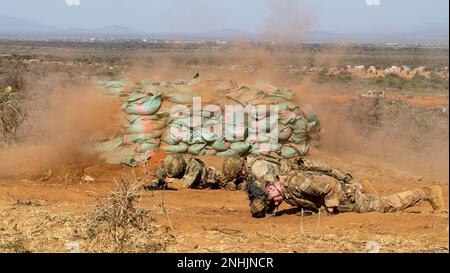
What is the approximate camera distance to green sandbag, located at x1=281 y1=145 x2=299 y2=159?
11023 mm

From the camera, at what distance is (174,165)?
8.30 m

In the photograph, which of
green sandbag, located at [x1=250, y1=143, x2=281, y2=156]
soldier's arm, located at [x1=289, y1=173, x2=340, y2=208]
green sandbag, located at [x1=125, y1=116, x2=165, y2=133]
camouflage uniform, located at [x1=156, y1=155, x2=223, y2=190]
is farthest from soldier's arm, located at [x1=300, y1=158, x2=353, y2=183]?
green sandbag, located at [x1=125, y1=116, x2=165, y2=133]

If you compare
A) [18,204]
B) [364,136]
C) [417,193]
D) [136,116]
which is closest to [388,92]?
[364,136]

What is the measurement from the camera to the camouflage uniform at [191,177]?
27.6 feet

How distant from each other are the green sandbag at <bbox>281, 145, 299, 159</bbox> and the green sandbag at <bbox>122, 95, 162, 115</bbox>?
7.57 ft

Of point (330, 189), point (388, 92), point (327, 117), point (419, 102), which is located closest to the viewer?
point (330, 189)

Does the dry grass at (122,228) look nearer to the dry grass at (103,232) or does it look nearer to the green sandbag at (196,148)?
the dry grass at (103,232)

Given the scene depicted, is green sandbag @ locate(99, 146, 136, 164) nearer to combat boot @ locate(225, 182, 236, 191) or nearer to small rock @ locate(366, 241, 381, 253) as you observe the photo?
combat boot @ locate(225, 182, 236, 191)

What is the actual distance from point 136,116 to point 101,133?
69 cm

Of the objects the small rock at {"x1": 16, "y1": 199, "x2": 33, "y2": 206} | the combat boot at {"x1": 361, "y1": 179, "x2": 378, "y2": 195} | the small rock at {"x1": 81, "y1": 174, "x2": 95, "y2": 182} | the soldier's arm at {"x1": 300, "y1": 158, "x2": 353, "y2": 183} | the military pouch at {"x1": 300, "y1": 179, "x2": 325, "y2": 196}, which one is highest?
the soldier's arm at {"x1": 300, "y1": 158, "x2": 353, "y2": 183}

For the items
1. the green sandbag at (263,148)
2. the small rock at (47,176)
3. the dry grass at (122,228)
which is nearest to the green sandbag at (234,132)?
the green sandbag at (263,148)

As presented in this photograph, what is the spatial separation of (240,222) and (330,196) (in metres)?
0.97

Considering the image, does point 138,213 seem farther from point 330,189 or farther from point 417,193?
point 417,193
